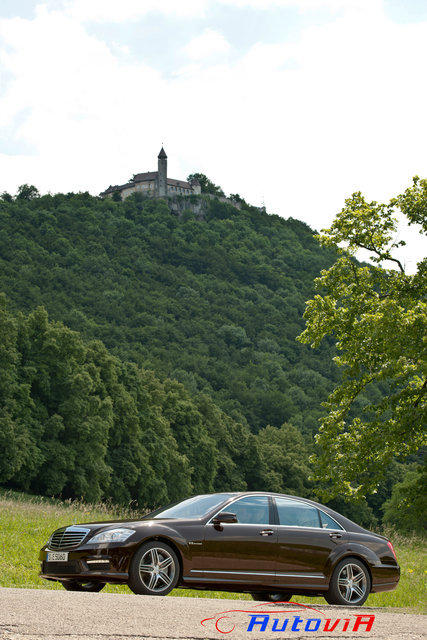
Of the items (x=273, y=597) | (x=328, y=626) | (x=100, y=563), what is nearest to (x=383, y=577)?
(x=273, y=597)

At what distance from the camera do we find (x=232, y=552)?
10250mm

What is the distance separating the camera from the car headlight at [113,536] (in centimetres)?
974

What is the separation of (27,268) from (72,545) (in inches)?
5085

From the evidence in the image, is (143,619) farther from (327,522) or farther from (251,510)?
(327,522)

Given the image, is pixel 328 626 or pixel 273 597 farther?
pixel 273 597

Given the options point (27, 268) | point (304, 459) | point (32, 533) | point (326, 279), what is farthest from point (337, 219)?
point (27, 268)

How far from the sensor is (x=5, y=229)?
148625 millimetres

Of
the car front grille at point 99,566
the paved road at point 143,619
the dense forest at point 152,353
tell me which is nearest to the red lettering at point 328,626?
the paved road at point 143,619

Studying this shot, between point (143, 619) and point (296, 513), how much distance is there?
4134 mm

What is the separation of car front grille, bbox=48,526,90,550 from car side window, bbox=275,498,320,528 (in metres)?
2.59

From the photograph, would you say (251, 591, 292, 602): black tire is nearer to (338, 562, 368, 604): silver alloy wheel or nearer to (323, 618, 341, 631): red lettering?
(338, 562, 368, 604): silver alloy wheel

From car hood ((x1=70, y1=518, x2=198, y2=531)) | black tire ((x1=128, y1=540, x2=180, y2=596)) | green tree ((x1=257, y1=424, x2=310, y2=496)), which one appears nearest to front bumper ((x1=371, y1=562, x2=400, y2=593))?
car hood ((x1=70, y1=518, x2=198, y2=531))

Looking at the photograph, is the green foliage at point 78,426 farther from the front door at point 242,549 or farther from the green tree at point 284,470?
the front door at point 242,549

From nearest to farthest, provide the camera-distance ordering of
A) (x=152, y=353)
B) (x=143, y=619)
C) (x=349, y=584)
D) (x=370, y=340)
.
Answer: (x=143, y=619) < (x=349, y=584) < (x=370, y=340) < (x=152, y=353)
